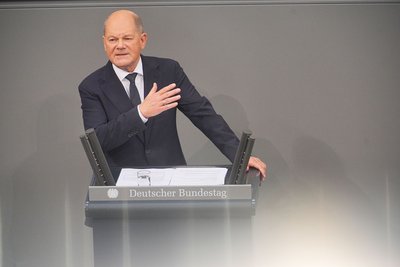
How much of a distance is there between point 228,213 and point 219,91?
2.40 metres

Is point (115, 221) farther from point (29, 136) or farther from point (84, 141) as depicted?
point (29, 136)

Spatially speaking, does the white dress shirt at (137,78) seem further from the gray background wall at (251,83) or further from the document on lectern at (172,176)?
the gray background wall at (251,83)

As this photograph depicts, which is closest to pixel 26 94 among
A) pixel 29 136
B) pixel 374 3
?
pixel 29 136

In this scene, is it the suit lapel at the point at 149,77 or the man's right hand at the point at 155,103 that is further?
the suit lapel at the point at 149,77

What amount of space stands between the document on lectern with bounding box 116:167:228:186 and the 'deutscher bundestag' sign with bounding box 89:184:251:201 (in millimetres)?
131

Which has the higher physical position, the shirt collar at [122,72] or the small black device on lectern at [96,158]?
the shirt collar at [122,72]

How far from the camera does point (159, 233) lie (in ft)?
13.0

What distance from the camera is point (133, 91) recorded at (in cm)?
478

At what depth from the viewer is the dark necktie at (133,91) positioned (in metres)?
4.77

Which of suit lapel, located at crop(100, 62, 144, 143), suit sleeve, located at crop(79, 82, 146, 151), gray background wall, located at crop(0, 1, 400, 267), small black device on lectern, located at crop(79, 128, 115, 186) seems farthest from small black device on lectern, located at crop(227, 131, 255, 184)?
gray background wall, located at crop(0, 1, 400, 267)

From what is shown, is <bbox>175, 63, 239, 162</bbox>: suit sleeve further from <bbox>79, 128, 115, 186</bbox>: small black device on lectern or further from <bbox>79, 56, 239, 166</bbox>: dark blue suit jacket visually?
<bbox>79, 128, 115, 186</bbox>: small black device on lectern

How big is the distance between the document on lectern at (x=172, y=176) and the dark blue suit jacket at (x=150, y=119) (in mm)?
370

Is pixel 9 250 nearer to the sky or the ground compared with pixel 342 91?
nearer to the ground

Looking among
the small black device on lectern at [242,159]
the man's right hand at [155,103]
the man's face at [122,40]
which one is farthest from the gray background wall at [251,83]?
the small black device on lectern at [242,159]
